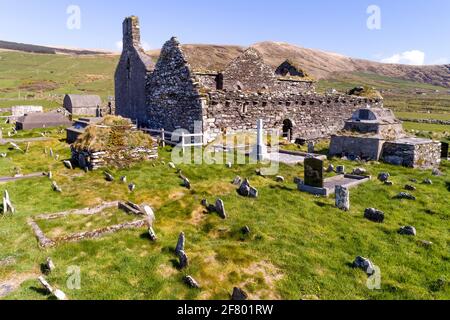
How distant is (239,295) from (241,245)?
7.83ft

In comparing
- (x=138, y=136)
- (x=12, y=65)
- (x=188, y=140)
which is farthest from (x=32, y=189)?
(x=12, y=65)

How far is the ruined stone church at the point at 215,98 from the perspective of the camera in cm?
A: 2350

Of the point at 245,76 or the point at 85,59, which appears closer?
the point at 245,76

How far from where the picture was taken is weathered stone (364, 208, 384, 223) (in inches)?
457

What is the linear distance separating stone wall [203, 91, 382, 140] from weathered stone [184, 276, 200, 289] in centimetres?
1564

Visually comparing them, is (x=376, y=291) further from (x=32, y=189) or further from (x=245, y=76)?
(x=245, y=76)

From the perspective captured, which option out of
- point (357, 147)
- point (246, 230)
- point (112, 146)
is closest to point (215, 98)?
point (112, 146)

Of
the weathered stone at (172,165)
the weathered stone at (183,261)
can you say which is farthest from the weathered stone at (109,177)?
the weathered stone at (183,261)

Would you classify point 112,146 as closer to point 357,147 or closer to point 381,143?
point 357,147

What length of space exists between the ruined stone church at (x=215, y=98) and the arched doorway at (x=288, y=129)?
0.26 feet

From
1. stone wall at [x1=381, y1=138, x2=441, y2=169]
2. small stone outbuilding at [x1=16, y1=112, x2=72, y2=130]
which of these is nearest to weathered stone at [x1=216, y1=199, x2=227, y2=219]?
stone wall at [x1=381, y1=138, x2=441, y2=169]

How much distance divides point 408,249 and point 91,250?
28.9ft

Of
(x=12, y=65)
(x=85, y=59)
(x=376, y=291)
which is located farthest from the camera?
(x=85, y=59)
